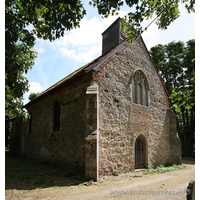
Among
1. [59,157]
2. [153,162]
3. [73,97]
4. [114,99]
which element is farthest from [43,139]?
[153,162]

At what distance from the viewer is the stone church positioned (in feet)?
26.8

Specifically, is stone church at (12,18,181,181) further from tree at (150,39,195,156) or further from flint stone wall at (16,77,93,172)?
tree at (150,39,195,156)

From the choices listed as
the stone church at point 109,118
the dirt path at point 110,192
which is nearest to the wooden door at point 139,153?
the stone church at point 109,118

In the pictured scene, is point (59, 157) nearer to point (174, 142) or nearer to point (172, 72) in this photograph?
point (174, 142)

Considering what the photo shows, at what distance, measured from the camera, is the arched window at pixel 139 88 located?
36.0 ft

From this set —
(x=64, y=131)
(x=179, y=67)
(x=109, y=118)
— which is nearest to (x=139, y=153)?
(x=109, y=118)

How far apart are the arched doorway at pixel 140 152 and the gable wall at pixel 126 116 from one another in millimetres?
271

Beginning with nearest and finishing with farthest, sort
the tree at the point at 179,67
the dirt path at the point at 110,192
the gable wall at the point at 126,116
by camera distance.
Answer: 1. the dirt path at the point at 110,192
2. the gable wall at the point at 126,116
3. the tree at the point at 179,67

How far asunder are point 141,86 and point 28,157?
1120cm

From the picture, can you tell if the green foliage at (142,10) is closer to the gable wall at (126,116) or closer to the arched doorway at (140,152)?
the gable wall at (126,116)

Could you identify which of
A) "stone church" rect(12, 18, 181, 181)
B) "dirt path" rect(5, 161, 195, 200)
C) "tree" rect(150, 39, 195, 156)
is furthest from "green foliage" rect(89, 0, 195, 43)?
"tree" rect(150, 39, 195, 156)

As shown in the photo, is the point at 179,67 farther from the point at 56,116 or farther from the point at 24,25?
the point at 24,25

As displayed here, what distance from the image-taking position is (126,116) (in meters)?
9.77

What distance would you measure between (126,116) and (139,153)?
2.69 m
